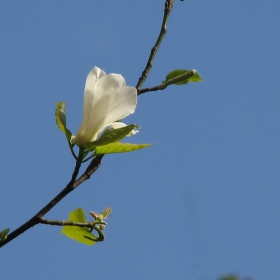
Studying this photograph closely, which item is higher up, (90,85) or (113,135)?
(90,85)

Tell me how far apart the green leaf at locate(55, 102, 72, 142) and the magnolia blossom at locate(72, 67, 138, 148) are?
18mm

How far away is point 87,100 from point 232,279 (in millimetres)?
5266

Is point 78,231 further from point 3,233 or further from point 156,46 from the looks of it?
point 156,46

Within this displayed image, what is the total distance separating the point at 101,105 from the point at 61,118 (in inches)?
3.0

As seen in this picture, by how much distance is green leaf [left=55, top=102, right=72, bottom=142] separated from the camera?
1.07 meters

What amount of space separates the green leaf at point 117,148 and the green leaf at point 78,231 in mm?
151

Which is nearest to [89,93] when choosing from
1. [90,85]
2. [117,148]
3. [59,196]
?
[90,85]

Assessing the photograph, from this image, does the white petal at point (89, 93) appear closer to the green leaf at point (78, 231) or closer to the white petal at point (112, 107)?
the white petal at point (112, 107)

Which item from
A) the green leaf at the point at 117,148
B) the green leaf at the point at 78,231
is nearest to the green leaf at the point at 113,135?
the green leaf at the point at 117,148

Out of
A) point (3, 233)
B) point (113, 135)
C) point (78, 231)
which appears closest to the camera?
point (3, 233)

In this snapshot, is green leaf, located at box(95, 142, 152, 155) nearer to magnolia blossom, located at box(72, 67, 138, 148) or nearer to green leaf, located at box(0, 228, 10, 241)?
magnolia blossom, located at box(72, 67, 138, 148)

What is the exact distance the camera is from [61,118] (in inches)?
42.1

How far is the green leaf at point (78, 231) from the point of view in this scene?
1.08 meters

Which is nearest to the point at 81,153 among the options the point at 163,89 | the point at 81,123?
the point at 81,123
